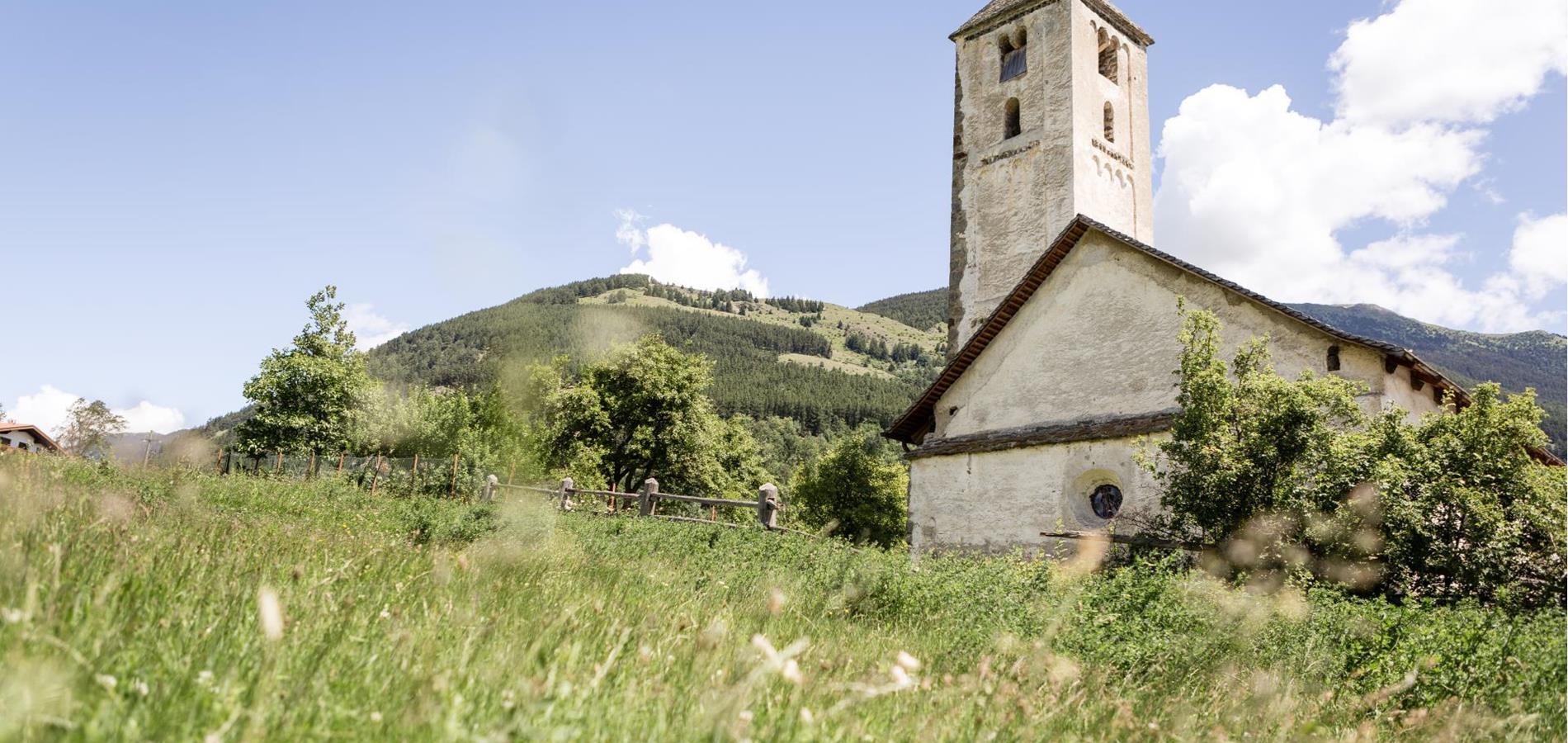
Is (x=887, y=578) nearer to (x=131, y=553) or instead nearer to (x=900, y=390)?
(x=131, y=553)

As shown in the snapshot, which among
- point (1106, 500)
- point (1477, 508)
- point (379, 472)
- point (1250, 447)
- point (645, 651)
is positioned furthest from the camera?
point (379, 472)

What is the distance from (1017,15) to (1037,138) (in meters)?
4.90

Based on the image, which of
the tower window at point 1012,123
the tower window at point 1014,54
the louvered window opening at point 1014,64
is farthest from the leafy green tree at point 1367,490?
the tower window at point 1014,54

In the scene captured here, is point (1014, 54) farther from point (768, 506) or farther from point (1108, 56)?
point (768, 506)

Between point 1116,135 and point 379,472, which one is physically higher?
point 1116,135

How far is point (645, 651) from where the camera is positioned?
2.93m

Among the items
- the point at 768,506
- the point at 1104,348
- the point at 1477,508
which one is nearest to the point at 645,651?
the point at 1477,508

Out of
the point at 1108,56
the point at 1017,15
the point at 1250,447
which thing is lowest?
the point at 1250,447

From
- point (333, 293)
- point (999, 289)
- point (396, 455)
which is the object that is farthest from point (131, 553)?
point (396, 455)

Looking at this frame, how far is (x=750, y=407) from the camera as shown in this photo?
494 ft

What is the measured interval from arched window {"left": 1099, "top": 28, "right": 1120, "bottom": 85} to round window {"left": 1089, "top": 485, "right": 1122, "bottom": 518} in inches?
719

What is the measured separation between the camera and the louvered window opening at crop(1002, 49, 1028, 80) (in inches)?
1154

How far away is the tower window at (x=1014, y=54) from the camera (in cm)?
2941

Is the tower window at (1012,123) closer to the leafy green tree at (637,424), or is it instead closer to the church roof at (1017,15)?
the church roof at (1017,15)
